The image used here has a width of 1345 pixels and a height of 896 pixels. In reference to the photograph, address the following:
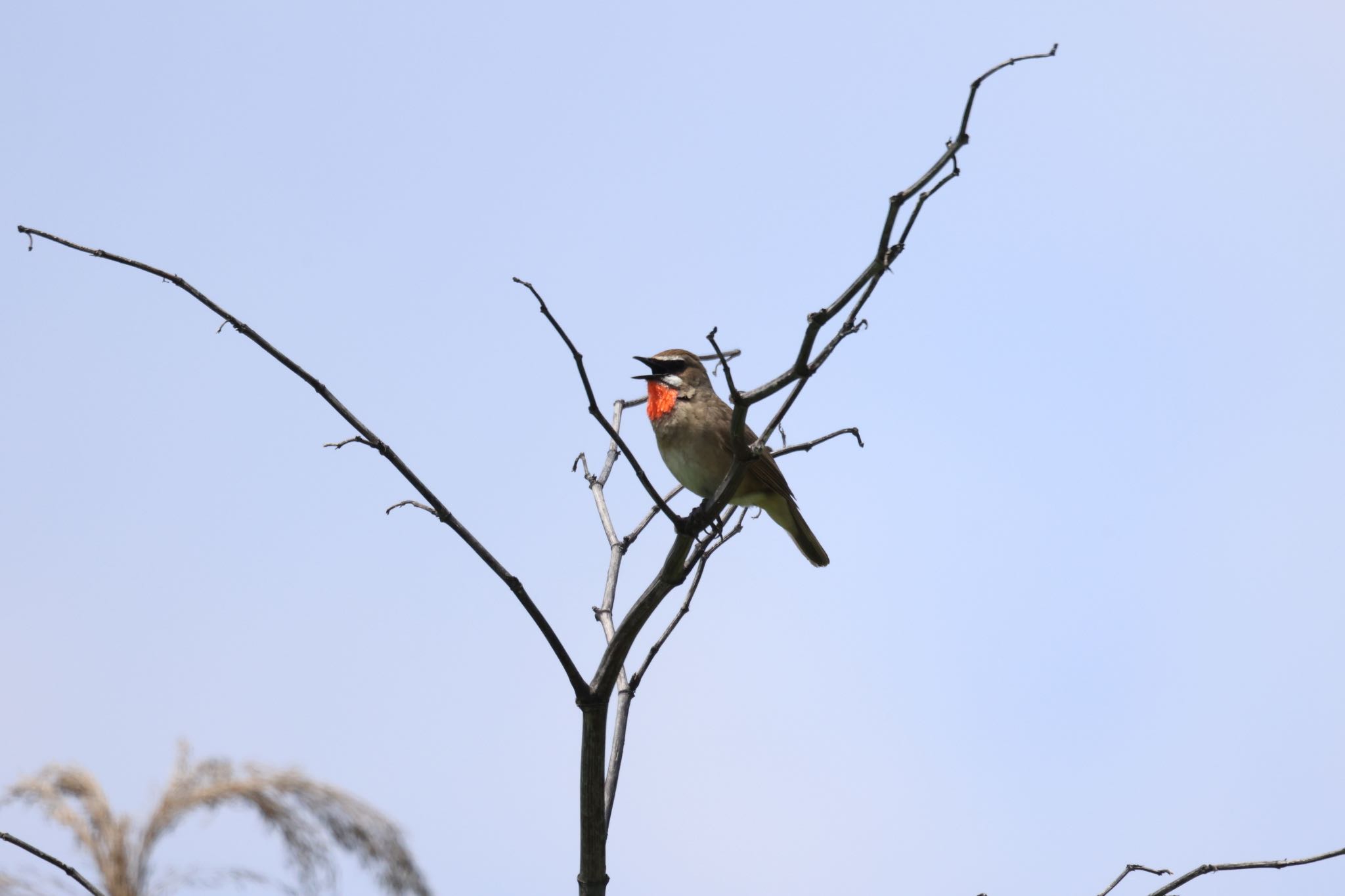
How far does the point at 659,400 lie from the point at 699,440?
0.41 metres

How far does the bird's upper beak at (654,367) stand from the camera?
22.7 feet

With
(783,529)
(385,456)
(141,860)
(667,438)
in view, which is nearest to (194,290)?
(385,456)

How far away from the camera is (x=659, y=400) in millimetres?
6785

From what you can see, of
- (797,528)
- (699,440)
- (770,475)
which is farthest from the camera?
(797,528)

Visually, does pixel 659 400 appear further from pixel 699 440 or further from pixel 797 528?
pixel 797 528

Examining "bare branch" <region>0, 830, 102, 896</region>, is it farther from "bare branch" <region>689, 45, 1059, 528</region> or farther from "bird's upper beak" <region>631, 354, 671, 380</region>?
"bird's upper beak" <region>631, 354, 671, 380</region>

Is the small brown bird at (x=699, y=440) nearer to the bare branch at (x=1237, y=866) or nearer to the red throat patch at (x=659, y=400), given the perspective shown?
the red throat patch at (x=659, y=400)

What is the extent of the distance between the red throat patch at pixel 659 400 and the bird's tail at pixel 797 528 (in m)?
0.80

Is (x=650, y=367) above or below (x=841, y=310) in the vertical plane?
above

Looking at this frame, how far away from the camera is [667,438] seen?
21.8 ft

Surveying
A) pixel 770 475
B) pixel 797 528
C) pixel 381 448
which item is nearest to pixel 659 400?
pixel 770 475

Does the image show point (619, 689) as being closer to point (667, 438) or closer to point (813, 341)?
point (813, 341)

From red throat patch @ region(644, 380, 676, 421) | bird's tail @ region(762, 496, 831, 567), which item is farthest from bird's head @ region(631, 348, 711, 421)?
bird's tail @ region(762, 496, 831, 567)

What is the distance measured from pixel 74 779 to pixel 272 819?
92 cm
